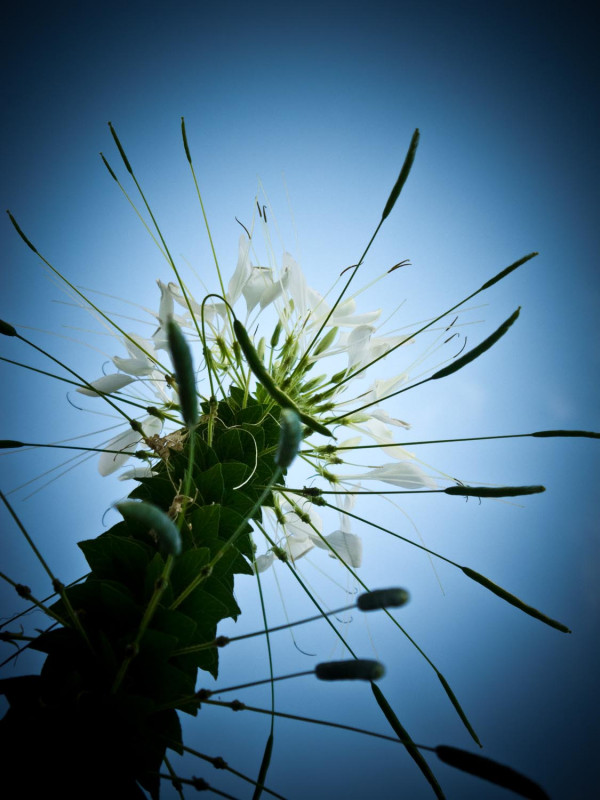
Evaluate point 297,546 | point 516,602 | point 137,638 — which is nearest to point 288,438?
point 137,638

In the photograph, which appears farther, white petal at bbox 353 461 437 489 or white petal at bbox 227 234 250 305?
white petal at bbox 227 234 250 305

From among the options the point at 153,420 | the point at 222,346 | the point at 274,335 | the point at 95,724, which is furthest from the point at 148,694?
the point at 274,335

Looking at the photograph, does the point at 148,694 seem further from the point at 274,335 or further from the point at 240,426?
the point at 274,335

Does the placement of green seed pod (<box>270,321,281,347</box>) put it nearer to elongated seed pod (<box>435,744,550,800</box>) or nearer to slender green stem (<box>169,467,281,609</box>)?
slender green stem (<box>169,467,281,609</box>)

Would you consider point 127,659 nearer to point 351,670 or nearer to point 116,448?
point 351,670

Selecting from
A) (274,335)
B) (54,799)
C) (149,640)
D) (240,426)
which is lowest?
(54,799)

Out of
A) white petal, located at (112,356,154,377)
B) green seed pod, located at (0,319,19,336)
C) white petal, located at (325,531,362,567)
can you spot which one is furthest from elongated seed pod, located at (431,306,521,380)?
green seed pod, located at (0,319,19,336)

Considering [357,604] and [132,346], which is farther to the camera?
[132,346]
